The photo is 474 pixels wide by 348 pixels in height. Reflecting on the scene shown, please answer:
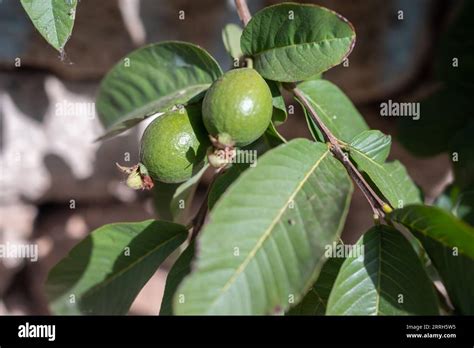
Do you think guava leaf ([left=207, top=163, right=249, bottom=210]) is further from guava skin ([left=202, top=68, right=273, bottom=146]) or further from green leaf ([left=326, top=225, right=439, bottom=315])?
green leaf ([left=326, top=225, right=439, bottom=315])

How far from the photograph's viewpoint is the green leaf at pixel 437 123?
1557 millimetres

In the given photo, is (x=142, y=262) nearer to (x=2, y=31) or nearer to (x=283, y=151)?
(x=283, y=151)

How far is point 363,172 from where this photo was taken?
1008 millimetres

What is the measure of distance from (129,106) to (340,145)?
37 centimetres

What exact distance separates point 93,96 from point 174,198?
78 cm

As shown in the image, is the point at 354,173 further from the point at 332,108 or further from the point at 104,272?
the point at 104,272

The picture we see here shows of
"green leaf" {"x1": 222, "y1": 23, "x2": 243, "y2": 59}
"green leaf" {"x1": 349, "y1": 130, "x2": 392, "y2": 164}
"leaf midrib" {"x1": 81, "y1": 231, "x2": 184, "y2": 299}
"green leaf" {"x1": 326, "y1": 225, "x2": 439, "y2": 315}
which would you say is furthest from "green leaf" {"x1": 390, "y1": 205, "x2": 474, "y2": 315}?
"green leaf" {"x1": 222, "y1": 23, "x2": 243, "y2": 59}

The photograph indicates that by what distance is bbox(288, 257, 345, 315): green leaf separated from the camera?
102cm

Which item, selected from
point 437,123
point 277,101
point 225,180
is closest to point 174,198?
point 225,180

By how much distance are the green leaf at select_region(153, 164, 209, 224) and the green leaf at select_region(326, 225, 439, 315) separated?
0.38 meters

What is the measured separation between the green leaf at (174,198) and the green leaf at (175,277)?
211mm

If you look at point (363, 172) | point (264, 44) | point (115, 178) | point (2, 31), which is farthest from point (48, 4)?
point (115, 178)

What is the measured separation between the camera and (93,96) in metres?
1.86

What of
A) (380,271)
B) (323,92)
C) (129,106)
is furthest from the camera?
(323,92)
